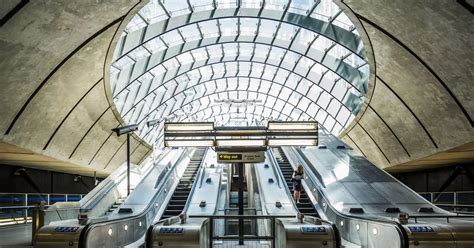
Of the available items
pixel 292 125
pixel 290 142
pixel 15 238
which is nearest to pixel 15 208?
pixel 15 238

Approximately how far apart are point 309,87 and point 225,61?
8276 millimetres

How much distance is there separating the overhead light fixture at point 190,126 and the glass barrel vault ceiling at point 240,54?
14187mm

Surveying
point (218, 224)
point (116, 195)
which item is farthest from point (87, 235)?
point (116, 195)

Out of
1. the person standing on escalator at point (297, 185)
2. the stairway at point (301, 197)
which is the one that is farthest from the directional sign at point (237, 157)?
the person standing on escalator at point (297, 185)

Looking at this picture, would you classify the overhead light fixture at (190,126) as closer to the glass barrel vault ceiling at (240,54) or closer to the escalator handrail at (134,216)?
the escalator handrail at (134,216)

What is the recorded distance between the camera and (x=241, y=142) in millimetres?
12766

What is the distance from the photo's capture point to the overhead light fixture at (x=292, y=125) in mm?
12805

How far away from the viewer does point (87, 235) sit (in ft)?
33.8

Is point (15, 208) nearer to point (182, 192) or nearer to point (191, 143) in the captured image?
point (182, 192)

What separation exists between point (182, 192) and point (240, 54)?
2000 cm

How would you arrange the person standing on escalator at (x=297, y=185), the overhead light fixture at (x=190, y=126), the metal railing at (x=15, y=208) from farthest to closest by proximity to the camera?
the metal railing at (x=15, y=208), the person standing on escalator at (x=297, y=185), the overhead light fixture at (x=190, y=126)

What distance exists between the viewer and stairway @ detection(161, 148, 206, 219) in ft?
60.1

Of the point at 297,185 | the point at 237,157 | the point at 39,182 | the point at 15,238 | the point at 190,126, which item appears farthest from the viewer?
the point at 39,182

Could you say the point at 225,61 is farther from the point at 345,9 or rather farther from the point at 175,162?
the point at 345,9
